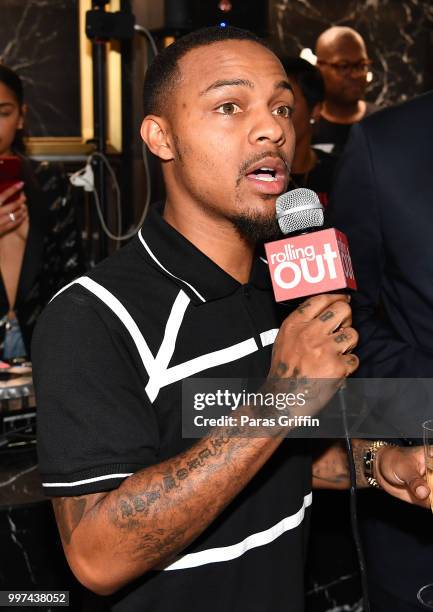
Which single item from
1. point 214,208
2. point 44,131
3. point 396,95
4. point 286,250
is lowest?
point 286,250

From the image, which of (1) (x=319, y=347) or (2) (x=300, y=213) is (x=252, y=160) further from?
(1) (x=319, y=347)

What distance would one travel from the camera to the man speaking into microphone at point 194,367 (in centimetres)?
125

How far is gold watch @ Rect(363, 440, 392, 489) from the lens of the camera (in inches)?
62.2

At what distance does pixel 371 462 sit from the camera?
5.19 ft

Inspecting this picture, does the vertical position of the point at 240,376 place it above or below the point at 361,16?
below

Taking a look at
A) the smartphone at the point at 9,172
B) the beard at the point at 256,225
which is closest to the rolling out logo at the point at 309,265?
the beard at the point at 256,225

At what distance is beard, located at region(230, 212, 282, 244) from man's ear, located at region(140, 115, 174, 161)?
184 mm

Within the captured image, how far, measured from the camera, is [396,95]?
20.2ft

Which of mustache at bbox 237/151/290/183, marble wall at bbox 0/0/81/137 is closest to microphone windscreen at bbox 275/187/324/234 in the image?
mustache at bbox 237/151/290/183

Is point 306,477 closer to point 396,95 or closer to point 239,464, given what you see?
point 239,464

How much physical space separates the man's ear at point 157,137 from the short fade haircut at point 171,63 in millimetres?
20

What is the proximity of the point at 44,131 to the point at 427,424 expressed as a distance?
3.97 meters

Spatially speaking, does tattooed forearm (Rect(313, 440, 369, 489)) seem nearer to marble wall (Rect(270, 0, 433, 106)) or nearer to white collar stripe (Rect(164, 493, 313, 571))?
white collar stripe (Rect(164, 493, 313, 571))

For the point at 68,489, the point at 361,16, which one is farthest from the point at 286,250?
the point at 361,16
